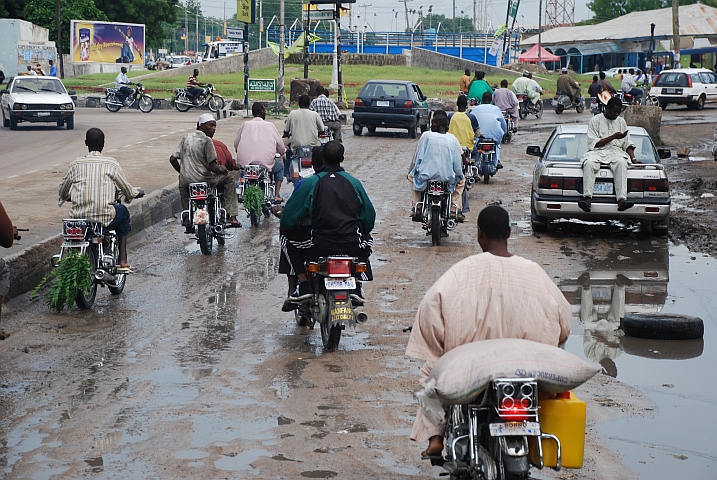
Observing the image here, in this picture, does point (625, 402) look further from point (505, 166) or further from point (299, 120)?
point (505, 166)

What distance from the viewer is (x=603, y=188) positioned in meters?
12.5

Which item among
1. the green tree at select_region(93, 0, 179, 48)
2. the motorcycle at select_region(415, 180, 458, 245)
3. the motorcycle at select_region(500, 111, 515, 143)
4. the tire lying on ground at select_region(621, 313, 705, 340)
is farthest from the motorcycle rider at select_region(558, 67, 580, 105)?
the green tree at select_region(93, 0, 179, 48)

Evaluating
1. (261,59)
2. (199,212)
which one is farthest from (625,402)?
(261,59)

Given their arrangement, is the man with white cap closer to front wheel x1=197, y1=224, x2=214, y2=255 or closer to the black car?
front wheel x1=197, y1=224, x2=214, y2=255

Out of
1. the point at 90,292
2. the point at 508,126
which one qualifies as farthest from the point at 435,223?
the point at 508,126

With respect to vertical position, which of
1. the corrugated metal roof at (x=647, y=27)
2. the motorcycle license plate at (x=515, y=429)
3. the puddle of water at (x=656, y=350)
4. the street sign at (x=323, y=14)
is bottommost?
the puddle of water at (x=656, y=350)

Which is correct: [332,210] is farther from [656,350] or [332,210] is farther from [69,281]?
[656,350]

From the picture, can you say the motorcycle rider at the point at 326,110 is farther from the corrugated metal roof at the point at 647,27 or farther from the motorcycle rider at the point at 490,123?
the corrugated metal roof at the point at 647,27

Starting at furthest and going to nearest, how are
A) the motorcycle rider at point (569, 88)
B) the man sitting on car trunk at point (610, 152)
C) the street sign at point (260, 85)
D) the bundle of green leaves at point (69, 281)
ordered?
the motorcycle rider at point (569, 88) < the street sign at point (260, 85) < the man sitting on car trunk at point (610, 152) < the bundle of green leaves at point (69, 281)

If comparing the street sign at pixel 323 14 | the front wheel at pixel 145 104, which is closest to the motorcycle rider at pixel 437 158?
the street sign at pixel 323 14

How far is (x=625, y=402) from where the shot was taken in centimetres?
639

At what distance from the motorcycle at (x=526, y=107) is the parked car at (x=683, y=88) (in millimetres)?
8585

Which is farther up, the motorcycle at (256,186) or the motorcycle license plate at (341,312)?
the motorcycle at (256,186)

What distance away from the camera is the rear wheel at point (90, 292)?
348 inches
